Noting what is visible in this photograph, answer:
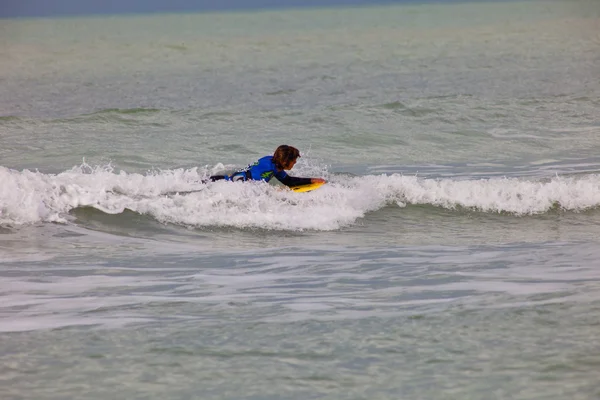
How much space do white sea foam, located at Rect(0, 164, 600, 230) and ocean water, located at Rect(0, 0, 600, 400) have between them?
0.03m

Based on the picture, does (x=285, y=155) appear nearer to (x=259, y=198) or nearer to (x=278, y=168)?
(x=278, y=168)

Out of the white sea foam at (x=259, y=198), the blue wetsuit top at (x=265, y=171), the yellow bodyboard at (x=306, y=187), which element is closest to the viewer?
the white sea foam at (x=259, y=198)

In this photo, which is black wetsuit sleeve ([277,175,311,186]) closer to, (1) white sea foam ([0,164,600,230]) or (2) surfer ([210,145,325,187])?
(2) surfer ([210,145,325,187])

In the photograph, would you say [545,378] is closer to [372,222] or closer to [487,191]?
[372,222]

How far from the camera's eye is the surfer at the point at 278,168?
10.8 meters

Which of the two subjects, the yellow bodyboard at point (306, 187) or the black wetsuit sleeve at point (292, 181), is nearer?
the black wetsuit sleeve at point (292, 181)

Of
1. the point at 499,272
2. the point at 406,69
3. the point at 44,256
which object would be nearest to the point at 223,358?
the point at 499,272

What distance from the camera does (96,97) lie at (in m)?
23.8

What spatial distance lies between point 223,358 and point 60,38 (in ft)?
156

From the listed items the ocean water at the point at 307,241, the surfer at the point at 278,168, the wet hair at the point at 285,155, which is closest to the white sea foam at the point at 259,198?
the ocean water at the point at 307,241

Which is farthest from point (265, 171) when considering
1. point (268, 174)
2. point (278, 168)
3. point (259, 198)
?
→ point (259, 198)

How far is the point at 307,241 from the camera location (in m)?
9.69

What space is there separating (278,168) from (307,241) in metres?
1.60

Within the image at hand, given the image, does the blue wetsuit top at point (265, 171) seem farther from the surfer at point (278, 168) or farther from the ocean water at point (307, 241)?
the ocean water at point (307, 241)
